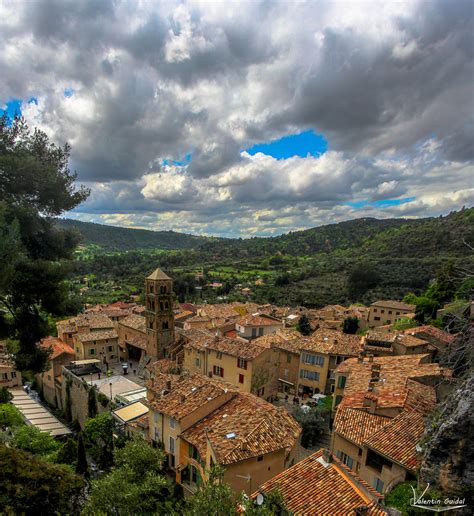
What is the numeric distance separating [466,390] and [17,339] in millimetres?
19144

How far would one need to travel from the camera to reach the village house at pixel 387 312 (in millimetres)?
56312

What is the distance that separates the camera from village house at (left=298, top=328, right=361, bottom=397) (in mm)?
29797

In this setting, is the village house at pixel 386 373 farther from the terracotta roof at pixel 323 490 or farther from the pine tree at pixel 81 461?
the pine tree at pixel 81 461

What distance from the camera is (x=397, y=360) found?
24.7m

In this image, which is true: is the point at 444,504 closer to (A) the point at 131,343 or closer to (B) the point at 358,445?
(B) the point at 358,445

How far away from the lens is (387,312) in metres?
57.2

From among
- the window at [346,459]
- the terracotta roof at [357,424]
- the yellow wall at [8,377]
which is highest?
the terracotta roof at [357,424]

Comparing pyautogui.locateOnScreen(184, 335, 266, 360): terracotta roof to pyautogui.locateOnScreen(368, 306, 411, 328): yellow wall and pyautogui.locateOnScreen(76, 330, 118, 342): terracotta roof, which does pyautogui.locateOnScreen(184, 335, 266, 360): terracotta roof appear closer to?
pyautogui.locateOnScreen(76, 330, 118, 342): terracotta roof

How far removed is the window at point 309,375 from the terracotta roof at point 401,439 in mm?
14852

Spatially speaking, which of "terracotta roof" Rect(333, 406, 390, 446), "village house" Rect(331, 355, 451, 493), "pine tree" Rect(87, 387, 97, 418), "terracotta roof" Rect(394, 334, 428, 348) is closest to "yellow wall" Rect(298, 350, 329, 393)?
"village house" Rect(331, 355, 451, 493)

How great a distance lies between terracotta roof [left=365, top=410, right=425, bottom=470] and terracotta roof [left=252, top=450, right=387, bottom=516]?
8.96ft

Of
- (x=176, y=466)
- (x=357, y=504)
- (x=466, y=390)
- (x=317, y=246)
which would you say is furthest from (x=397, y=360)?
(x=317, y=246)

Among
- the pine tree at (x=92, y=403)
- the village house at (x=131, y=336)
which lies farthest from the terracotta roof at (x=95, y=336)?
the pine tree at (x=92, y=403)

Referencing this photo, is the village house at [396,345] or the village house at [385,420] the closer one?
the village house at [385,420]
